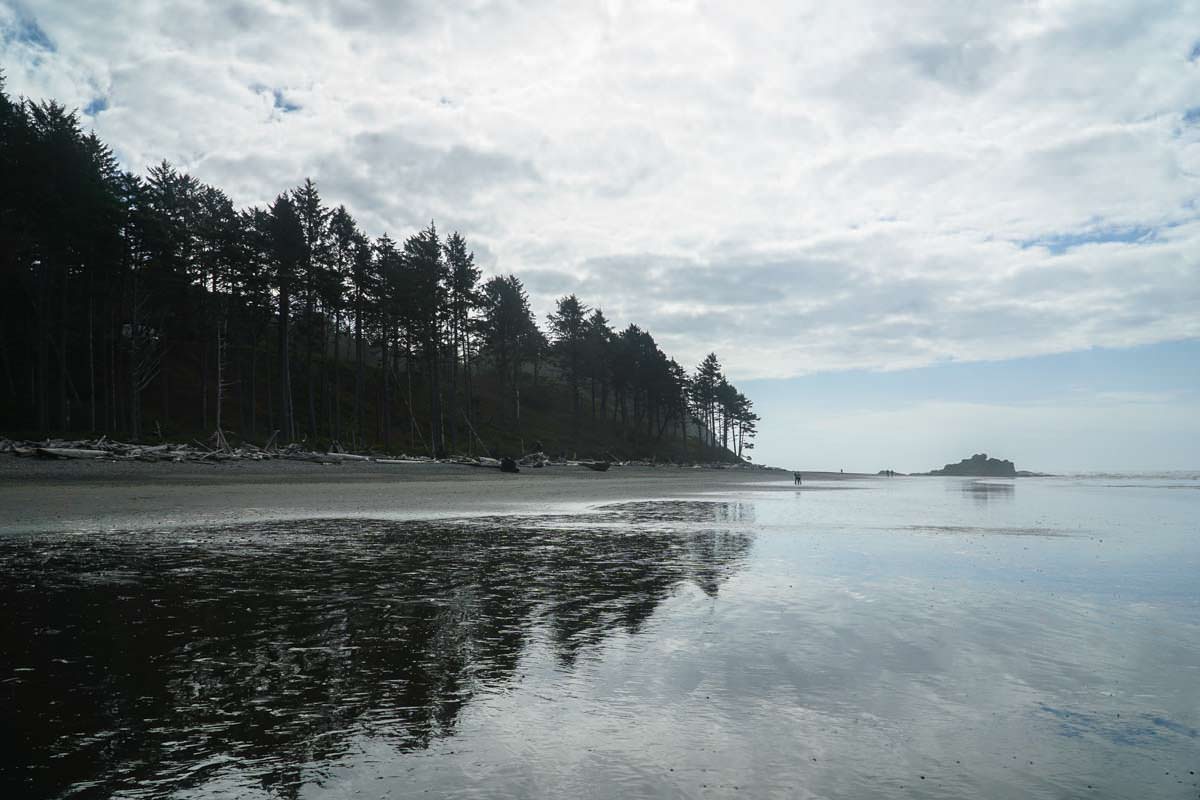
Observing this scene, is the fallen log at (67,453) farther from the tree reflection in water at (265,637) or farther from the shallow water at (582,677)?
the shallow water at (582,677)

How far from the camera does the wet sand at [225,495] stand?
15.6m

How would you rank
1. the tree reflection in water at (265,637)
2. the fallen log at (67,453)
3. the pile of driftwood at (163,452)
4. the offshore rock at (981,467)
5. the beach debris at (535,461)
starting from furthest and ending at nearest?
the offshore rock at (981,467) < the beach debris at (535,461) < the pile of driftwood at (163,452) < the fallen log at (67,453) < the tree reflection in water at (265,637)

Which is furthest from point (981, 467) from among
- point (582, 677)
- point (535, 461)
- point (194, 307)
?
point (582, 677)

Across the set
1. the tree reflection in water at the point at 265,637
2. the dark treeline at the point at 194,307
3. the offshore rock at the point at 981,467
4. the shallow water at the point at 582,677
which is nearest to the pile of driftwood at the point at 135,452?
the dark treeline at the point at 194,307

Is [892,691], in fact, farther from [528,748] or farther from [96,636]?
[96,636]

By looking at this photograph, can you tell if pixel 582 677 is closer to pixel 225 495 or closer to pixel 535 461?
pixel 225 495

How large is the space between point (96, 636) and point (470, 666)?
3173mm

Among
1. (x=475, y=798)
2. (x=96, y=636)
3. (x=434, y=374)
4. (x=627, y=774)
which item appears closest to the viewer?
(x=475, y=798)

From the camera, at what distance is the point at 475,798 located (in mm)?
3084

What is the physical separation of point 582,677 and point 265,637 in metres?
2.79

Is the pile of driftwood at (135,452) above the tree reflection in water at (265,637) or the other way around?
above

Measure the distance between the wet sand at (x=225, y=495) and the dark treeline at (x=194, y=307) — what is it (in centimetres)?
1549

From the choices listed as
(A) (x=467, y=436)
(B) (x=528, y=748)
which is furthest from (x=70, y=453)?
(A) (x=467, y=436)

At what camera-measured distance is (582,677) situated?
496cm
